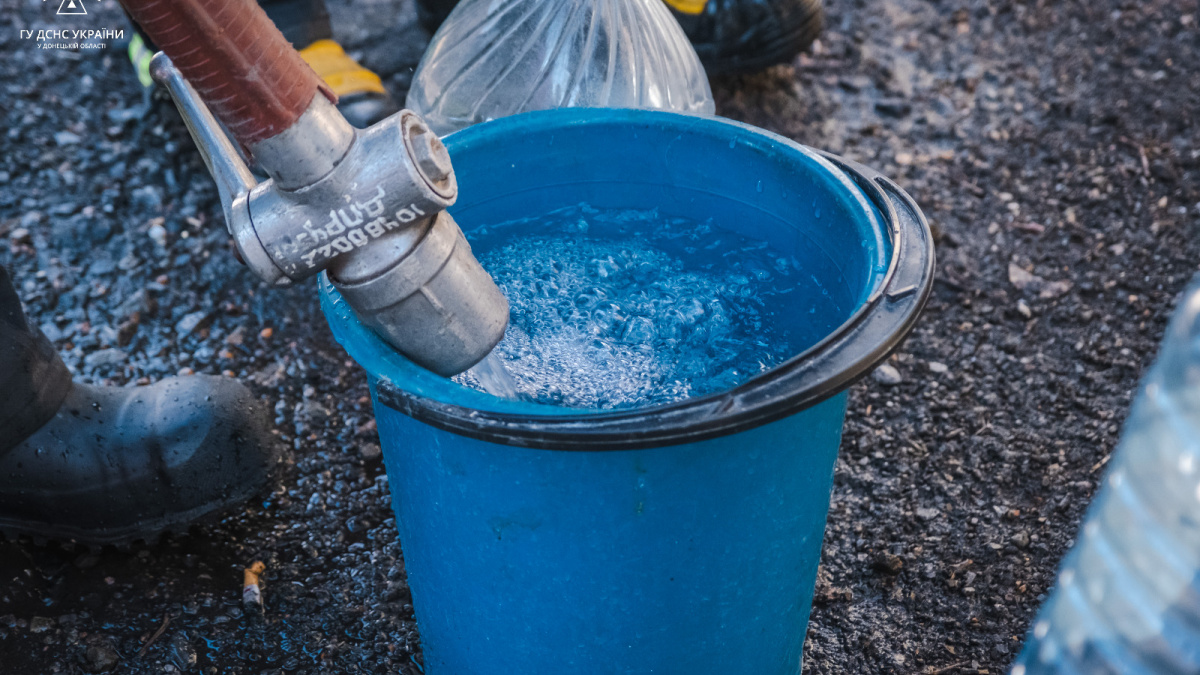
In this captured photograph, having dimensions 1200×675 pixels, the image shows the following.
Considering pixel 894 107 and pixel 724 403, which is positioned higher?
pixel 724 403

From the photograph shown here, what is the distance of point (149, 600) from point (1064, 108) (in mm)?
2314

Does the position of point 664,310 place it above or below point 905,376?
above

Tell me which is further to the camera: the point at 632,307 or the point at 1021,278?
the point at 1021,278

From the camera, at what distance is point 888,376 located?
174 centimetres

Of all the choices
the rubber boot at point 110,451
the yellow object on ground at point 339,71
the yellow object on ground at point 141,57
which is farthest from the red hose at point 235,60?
the yellow object on ground at point 141,57

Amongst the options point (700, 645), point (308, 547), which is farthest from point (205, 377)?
point (700, 645)

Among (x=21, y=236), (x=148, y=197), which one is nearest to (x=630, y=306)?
(x=148, y=197)

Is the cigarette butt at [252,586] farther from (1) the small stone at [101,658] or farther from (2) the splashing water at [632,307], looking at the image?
(2) the splashing water at [632,307]

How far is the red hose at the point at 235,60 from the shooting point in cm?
70

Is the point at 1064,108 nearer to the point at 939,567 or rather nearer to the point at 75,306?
the point at 939,567

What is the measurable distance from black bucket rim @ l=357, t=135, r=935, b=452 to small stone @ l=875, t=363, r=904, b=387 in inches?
36.7

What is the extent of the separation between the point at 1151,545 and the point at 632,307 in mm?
791

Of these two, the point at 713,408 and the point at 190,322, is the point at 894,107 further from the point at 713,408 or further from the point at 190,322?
the point at 713,408

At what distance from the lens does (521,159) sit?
120 centimetres
